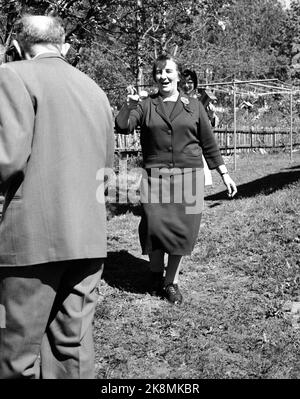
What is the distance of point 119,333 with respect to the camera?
4.04m

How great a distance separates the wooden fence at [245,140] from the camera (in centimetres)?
1764

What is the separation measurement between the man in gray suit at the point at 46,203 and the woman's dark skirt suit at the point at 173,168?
6.47 ft

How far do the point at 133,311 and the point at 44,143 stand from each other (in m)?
2.35

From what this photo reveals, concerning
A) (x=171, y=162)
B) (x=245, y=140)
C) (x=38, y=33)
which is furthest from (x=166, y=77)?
(x=245, y=140)

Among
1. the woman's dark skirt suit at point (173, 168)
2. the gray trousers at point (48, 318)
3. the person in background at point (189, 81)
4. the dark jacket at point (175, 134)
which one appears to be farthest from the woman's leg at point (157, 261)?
the gray trousers at point (48, 318)

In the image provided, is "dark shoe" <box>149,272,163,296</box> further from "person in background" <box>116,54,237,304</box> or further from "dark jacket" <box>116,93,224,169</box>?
"dark jacket" <box>116,93,224,169</box>

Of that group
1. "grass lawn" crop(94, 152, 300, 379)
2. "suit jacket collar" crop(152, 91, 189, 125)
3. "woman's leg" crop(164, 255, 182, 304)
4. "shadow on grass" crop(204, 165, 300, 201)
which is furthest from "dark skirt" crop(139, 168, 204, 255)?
"shadow on grass" crop(204, 165, 300, 201)

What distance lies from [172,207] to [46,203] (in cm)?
227

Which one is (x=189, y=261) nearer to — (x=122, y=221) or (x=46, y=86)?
(x=122, y=221)

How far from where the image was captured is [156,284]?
16.2 feet

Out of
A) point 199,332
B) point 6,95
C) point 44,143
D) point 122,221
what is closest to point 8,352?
point 44,143

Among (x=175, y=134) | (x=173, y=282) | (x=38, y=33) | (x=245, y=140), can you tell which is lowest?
(x=245, y=140)

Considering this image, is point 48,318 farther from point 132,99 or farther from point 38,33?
point 132,99

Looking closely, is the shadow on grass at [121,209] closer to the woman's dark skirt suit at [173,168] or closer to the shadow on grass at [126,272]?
the shadow on grass at [126,272]
